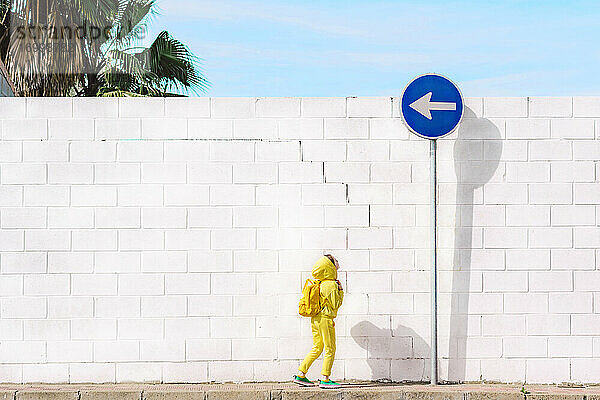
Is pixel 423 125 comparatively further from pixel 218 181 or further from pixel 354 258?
pixel 218 181

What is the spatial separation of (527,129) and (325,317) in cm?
275

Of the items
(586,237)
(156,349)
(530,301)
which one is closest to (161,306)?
(156,349)

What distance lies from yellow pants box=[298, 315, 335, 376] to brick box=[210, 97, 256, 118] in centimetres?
213

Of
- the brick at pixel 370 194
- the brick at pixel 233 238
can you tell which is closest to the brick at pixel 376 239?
the brick at pixel 370 194

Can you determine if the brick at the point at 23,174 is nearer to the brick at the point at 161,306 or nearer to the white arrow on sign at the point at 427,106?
the brick at the point at 161,306

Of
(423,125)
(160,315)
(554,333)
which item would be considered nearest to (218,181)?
(160,315)

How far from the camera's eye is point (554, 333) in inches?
354

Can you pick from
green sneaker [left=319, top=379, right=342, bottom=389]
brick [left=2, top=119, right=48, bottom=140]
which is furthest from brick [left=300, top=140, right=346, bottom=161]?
brick [left=2, top=119, right=48, bottom=140]

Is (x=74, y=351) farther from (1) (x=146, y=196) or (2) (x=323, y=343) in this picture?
(2) (x=323, y=343)

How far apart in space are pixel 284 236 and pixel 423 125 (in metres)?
1.73

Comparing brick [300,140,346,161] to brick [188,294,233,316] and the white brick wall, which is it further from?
brick [188,294,233,316]

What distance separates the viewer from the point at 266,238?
8.89 meters

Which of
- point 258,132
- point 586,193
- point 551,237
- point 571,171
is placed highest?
point 258,132

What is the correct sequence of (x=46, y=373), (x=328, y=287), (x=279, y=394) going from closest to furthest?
(x=279, y=394), (x=328, y=287), (x=46, y=373)
